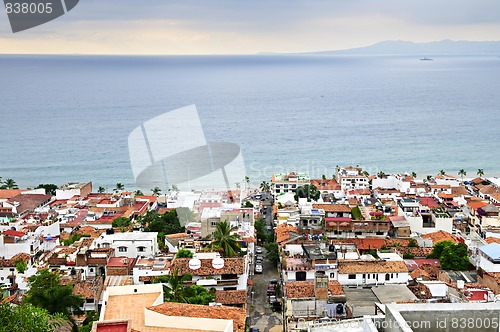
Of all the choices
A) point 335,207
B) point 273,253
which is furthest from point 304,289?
point 335,207

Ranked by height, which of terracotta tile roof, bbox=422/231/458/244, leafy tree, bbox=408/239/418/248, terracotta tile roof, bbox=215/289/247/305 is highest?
terracotta tile roof, bbox=215/289/247/305

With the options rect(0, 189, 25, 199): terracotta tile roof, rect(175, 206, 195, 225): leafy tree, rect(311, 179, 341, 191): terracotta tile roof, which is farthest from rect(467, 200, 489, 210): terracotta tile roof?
rect(0, 189, 25, 199): terracotta tile roof

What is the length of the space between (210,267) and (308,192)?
54.0 feet

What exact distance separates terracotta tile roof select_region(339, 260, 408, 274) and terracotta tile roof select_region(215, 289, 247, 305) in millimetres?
3289

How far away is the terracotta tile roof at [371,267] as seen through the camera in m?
18.9

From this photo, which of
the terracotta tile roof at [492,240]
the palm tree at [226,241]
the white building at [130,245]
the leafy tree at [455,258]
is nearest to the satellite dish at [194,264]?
the palm tree at [226,241]

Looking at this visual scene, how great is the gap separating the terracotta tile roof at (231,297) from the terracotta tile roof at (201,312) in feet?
A: 10.4

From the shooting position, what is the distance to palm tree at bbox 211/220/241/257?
2094 cm

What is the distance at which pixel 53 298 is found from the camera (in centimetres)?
1561

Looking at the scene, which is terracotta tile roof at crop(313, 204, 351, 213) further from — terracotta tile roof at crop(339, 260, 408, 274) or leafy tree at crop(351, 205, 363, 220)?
terracotta tile roof at crop(339, 260, 408, 274)

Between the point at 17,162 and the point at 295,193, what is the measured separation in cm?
3177

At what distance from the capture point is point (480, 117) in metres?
81.5

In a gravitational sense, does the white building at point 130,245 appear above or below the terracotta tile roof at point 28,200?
above

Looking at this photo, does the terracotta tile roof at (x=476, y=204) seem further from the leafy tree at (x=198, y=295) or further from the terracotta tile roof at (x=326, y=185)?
the leafy tree at (x=198, y=295)
